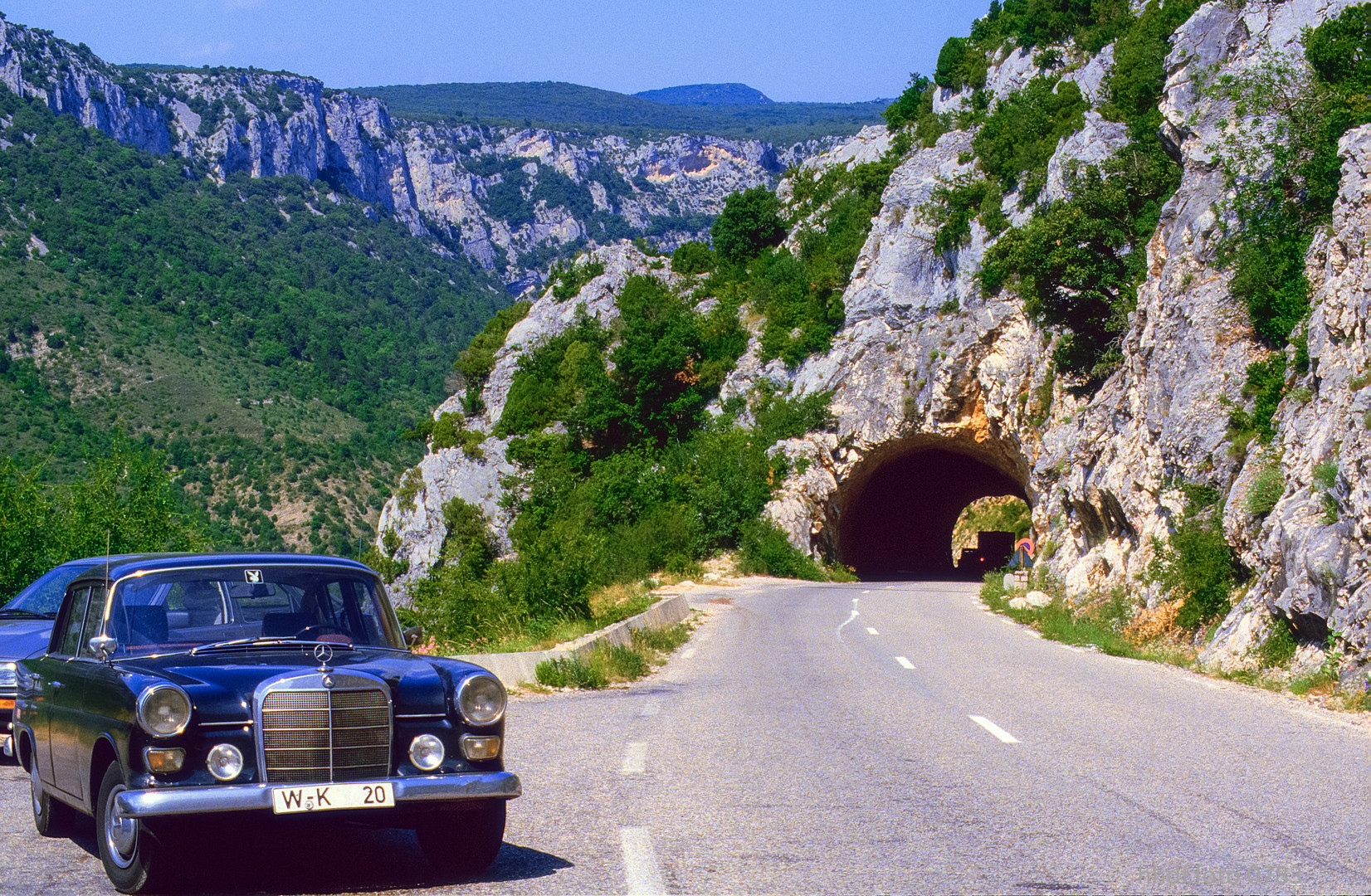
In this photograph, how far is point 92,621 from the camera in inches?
264

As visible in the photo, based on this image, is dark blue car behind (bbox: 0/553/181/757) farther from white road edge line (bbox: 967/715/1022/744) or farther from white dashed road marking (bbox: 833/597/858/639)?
white dashed road marking (bbox: 833/597/858/639)

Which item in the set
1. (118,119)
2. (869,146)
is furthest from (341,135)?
(869,146)

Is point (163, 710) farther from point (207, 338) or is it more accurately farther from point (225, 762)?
point (207, 338)

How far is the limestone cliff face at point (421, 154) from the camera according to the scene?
442ft

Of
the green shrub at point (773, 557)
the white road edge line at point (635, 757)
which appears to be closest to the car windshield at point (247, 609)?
the white road edge line at point (635, 757)

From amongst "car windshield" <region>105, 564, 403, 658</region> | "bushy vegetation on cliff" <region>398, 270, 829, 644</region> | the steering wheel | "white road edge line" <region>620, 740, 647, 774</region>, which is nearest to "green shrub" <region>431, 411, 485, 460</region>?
"bushy vegetation on cliff" <region>398, 270, 829, 644</region>

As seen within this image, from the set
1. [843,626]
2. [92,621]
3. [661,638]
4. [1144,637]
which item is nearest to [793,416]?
[843,626]

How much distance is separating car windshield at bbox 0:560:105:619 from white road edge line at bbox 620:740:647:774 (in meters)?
5.39

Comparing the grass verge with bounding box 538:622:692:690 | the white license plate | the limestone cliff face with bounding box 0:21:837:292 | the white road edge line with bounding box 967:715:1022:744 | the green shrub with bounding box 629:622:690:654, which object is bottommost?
the green shrub with bounding box 629:622:690:654

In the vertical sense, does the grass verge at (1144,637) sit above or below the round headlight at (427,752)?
below

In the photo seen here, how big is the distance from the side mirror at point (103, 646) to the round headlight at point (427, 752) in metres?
1.84

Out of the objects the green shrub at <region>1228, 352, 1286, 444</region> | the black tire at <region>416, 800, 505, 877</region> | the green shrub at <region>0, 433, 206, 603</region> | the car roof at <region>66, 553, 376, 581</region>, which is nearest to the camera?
the black tire at <region>416, 800, 505, 877</region>

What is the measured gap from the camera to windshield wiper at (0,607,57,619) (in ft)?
34.7

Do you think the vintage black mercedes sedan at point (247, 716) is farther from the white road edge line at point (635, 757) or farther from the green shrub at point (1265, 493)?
the green shrub at point (1265, 493)
